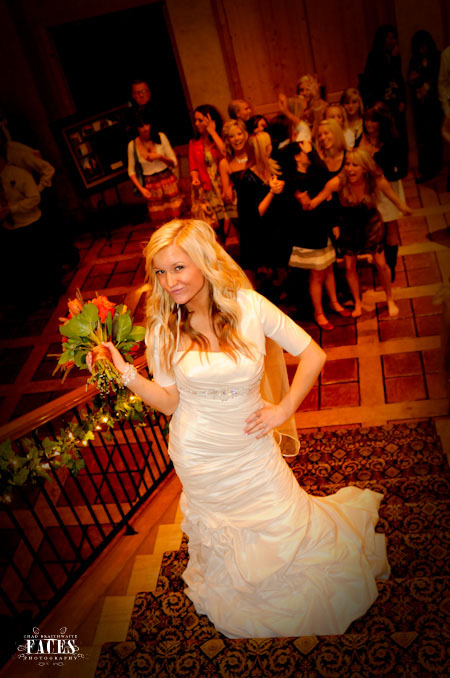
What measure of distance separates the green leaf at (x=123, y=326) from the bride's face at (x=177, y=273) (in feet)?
1.16

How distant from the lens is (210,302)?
288cm

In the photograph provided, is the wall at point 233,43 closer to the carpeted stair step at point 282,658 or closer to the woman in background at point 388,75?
the woman in background at point 388,75

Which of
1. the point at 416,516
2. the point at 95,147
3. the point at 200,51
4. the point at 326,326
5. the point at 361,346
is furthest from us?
the point at 200,51

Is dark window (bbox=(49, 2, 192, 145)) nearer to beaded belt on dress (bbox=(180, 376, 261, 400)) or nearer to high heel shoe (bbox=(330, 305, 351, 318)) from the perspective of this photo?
high heel shoe (bbox=(330, 305, 351, 318))

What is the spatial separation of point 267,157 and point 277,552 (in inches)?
125

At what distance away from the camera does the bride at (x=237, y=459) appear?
283cm

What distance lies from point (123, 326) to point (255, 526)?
1.10 meters

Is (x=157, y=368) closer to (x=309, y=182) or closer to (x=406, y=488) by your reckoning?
(x=406, y=488)

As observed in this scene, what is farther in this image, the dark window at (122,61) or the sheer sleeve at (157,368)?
the dark window at (122,61)

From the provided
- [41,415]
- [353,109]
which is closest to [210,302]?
[41,415]

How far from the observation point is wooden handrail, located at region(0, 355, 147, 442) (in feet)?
10.3

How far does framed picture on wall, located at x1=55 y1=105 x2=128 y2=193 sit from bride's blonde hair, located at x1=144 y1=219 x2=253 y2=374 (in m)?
5.46

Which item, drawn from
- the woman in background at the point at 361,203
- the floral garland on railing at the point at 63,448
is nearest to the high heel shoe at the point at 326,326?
the woman in background at the point at 361,203

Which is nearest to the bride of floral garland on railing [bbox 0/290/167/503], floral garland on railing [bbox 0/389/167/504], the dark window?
floral garland on railing [bbox 0/290/167/503]
